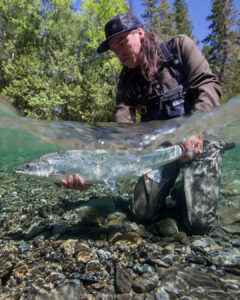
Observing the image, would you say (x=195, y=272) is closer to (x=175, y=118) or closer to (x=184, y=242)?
(x=184, y=242)

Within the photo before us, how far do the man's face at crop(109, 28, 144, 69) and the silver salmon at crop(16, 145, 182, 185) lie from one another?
73.1 inches

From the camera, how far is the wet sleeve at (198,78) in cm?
337

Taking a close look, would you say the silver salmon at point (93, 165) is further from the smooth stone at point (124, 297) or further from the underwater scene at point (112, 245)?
the smooth stone at point (124, 297)

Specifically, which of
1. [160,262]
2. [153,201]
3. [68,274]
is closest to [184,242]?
[160,262]

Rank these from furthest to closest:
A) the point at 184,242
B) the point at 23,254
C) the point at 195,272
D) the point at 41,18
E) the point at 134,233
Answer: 1. the point at 41,18
2. the point at 134,233
3. the point at 184,242
4. the point at 23,254
5. the point at 195,272

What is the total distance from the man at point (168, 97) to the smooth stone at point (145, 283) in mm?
1535

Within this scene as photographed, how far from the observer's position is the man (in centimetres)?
357

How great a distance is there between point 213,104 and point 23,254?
12.8 ft

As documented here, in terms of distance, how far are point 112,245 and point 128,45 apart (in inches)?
140

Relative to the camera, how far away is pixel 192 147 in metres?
3.83

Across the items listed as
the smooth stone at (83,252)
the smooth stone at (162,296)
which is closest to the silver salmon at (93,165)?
the smooth stone at (83,252)

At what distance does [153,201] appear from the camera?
167 inches

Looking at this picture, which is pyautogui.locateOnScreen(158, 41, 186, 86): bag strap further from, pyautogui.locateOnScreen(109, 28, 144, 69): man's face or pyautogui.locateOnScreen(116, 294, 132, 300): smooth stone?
pyautogui.locateOnScreen(116, 294, 132, 300): smooth stone

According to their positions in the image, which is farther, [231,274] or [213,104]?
[213,104]
